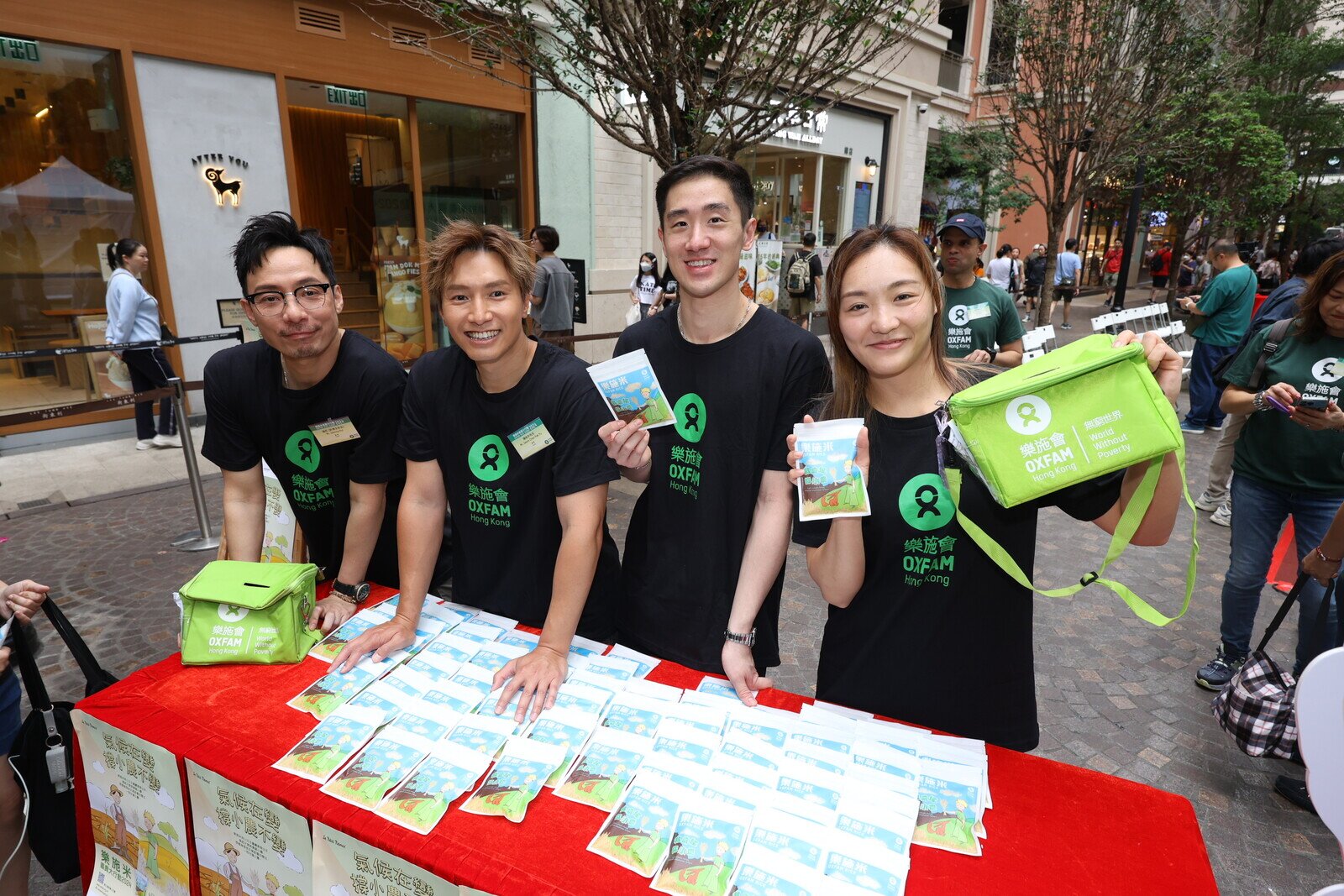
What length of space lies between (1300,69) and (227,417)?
2451 centimetres

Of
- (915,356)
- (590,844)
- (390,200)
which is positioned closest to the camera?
(590,844)

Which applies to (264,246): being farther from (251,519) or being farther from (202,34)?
(202,34)

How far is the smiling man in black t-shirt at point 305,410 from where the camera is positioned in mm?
2225

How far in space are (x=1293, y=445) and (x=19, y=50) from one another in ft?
32.8

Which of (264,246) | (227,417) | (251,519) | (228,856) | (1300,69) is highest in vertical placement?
(1300,69)

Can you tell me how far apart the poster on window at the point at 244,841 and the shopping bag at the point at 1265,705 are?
304 cm

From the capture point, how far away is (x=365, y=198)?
9.72 metres

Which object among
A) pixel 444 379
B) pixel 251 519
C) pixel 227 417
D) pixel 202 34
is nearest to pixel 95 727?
pixel 251 519

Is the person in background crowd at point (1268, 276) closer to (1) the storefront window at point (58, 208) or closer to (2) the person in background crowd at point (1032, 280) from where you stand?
(2) the person in background crowd at point (1032, 280)

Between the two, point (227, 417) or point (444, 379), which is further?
point (227, 417)

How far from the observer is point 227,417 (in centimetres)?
243

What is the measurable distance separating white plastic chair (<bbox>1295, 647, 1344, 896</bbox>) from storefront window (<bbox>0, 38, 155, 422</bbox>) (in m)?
9.15

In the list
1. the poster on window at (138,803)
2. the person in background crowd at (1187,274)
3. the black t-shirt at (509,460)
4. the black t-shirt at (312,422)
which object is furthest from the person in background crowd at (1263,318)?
the person in background crowd at (1187,274)

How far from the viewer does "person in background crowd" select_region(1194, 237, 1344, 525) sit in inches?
186
